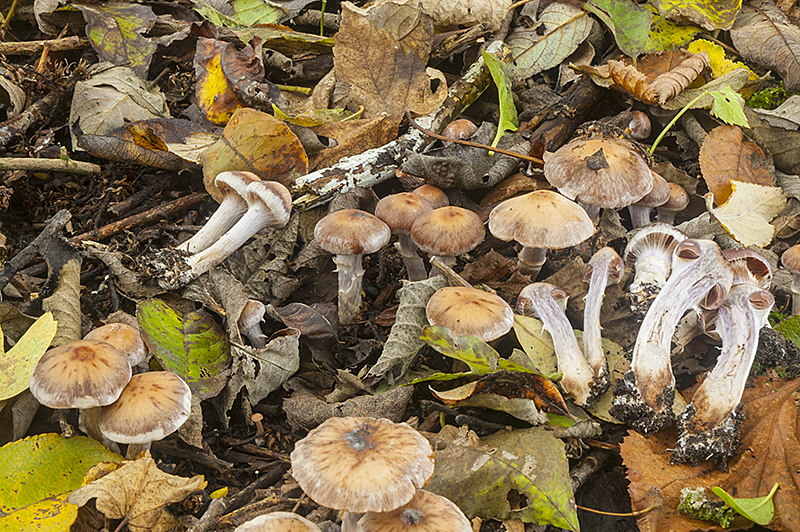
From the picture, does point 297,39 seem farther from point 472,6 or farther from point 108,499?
point 108,499

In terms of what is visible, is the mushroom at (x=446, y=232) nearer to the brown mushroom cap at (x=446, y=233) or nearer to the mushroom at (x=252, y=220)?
the brown mushroom cap at (x=446, y=233)

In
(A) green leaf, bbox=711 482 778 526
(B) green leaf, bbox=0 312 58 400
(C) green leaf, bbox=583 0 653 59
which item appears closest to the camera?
(A) green leaf, bbox=711 482 778 526

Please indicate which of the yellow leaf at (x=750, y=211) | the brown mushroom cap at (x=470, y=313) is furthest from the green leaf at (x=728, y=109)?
the brown mushroom cap at (x=470, y=313)

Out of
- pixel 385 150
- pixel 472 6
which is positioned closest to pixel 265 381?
pixel 385 150

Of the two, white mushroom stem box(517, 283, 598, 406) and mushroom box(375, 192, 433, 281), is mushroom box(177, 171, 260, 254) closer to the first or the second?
mushroom box(375, 192, 433, 281)

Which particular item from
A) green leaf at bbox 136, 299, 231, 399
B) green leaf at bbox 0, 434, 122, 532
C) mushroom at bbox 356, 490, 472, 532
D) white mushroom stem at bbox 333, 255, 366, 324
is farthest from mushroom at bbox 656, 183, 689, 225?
green leaf at bbox 0, 434, 122, 532

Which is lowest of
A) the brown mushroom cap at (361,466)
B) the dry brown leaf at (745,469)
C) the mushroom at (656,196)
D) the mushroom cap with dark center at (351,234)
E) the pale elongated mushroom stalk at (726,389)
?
the dry brown leaf at (745,469)

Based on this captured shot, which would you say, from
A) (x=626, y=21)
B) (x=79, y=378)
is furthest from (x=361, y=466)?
(x=626, y=21)

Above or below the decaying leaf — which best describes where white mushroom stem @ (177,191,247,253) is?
above
